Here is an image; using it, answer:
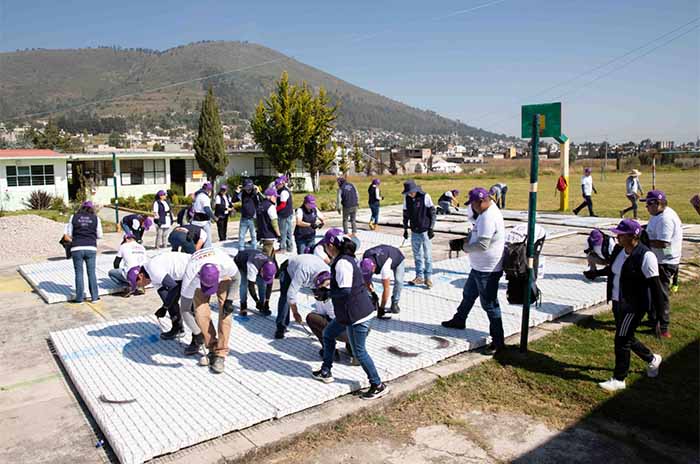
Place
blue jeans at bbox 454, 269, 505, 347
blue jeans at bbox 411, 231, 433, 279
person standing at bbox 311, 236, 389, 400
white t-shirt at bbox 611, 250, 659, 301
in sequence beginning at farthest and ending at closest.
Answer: blue jeans at bbox 411, 231, 433, 279 < blue jeans at bbox 454, 269, 505, 347 < white t-shirt at bbox 611, 250, 659, 301 < person standing at bbox 311, 236, 389, 400

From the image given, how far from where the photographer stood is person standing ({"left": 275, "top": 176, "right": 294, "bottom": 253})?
12.4 m

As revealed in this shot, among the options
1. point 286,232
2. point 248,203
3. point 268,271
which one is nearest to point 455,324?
point 268,271

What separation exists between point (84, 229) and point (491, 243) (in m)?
6.22

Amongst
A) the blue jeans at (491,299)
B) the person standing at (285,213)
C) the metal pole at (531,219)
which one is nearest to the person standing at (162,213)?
the person standing at (285,213)

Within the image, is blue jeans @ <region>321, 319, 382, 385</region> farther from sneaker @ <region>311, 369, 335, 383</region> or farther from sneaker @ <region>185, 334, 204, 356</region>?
sneaker @ <region>185, 334, 204, 356</region>

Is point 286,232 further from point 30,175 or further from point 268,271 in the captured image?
point 30,175

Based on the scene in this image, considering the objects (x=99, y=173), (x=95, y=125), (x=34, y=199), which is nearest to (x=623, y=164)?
(x=99, y=173)

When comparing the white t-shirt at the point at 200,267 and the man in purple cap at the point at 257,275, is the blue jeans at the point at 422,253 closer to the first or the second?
the man in purple cap at the point at 257,275

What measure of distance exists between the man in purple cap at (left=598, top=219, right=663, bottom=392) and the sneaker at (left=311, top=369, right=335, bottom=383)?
2641mm

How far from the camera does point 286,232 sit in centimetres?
1307

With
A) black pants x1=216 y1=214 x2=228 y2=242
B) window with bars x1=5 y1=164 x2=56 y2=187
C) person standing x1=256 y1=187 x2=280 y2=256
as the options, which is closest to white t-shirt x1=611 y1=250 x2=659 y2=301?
person standing x1=256 y1=187 x2=280 y2=256

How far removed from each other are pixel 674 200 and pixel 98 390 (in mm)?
26278

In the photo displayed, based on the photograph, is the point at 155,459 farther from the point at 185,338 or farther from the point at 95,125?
the point at 95,125

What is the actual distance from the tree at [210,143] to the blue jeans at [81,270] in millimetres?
26446
